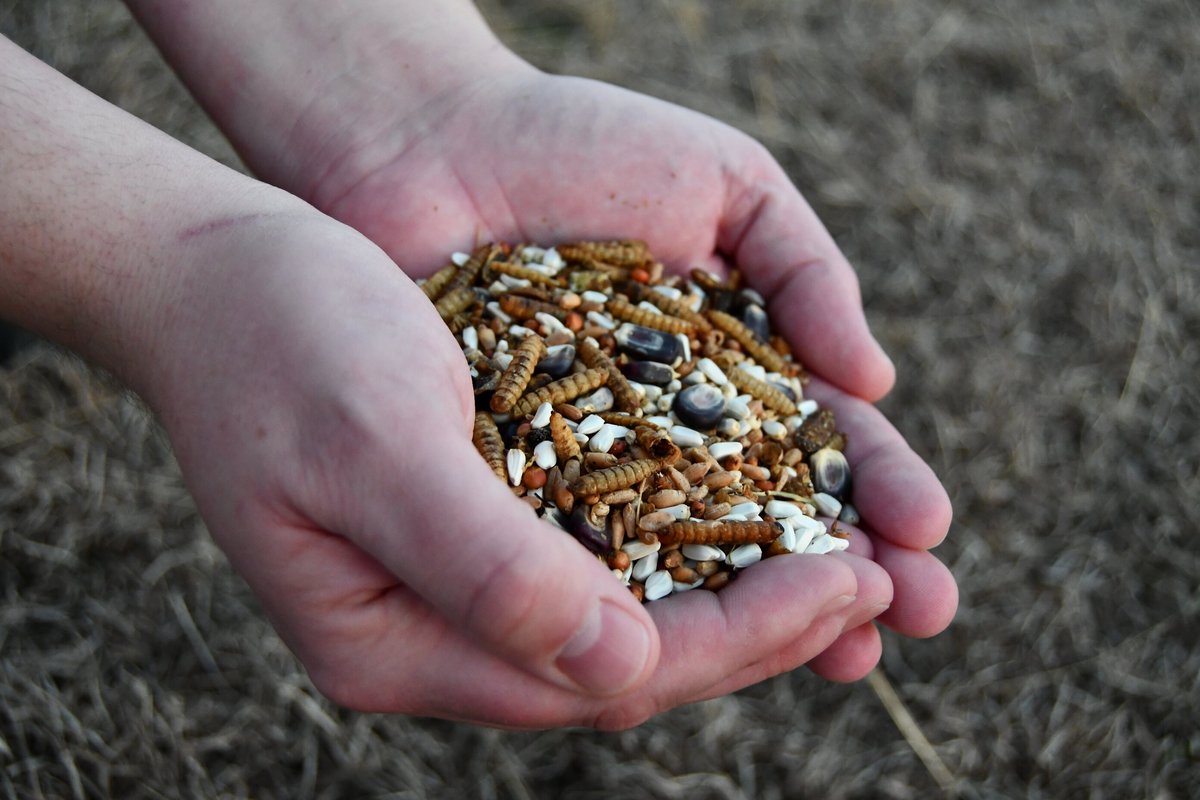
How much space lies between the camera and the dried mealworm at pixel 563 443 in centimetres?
264

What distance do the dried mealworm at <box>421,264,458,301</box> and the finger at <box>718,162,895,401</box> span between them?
102cm

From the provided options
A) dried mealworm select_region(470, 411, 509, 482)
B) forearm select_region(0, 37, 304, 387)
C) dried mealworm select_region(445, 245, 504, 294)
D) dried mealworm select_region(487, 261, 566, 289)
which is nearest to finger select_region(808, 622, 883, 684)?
dried mealworm select_region(470, 411, 509, 482)

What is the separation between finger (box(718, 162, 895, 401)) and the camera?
3248 mm

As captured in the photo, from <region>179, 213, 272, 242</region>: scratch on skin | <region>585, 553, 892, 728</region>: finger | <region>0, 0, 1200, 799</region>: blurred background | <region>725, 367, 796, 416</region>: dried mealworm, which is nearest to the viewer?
<region>585, 553, 892, 728</region>: finger

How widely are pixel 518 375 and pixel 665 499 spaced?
19.8 inches

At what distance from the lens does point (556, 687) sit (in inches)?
83.6

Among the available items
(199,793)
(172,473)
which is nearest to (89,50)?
(172,473)

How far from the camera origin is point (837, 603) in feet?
7.60

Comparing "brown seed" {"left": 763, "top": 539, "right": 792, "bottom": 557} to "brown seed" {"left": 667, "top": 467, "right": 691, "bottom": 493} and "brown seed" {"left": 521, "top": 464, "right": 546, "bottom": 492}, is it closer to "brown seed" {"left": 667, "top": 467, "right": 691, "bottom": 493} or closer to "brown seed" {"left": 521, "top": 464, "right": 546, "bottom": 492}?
"brown seed" {"left": 667, "top": 467, "right": 691, "bottom": 493}

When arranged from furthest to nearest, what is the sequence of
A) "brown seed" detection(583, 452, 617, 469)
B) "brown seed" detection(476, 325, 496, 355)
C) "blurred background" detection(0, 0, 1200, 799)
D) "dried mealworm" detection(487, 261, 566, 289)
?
1. "blurred background" detection(0, 0, 1200, 799)
2. "dried mealworm" detection(487, 261, 566, 289)
3. "brown seed" detection(476, 325, 496, 355)
4. "brown seed" detection(583, 452, 617, 469)

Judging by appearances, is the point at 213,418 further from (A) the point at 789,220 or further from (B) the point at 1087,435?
(B) the point at 1087,435

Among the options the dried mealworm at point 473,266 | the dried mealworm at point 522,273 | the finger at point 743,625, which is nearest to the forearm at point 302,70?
the dried mealworm at point 473,266

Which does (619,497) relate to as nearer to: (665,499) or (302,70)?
(665,499)

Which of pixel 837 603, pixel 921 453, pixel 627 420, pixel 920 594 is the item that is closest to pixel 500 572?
pixel 837 603
